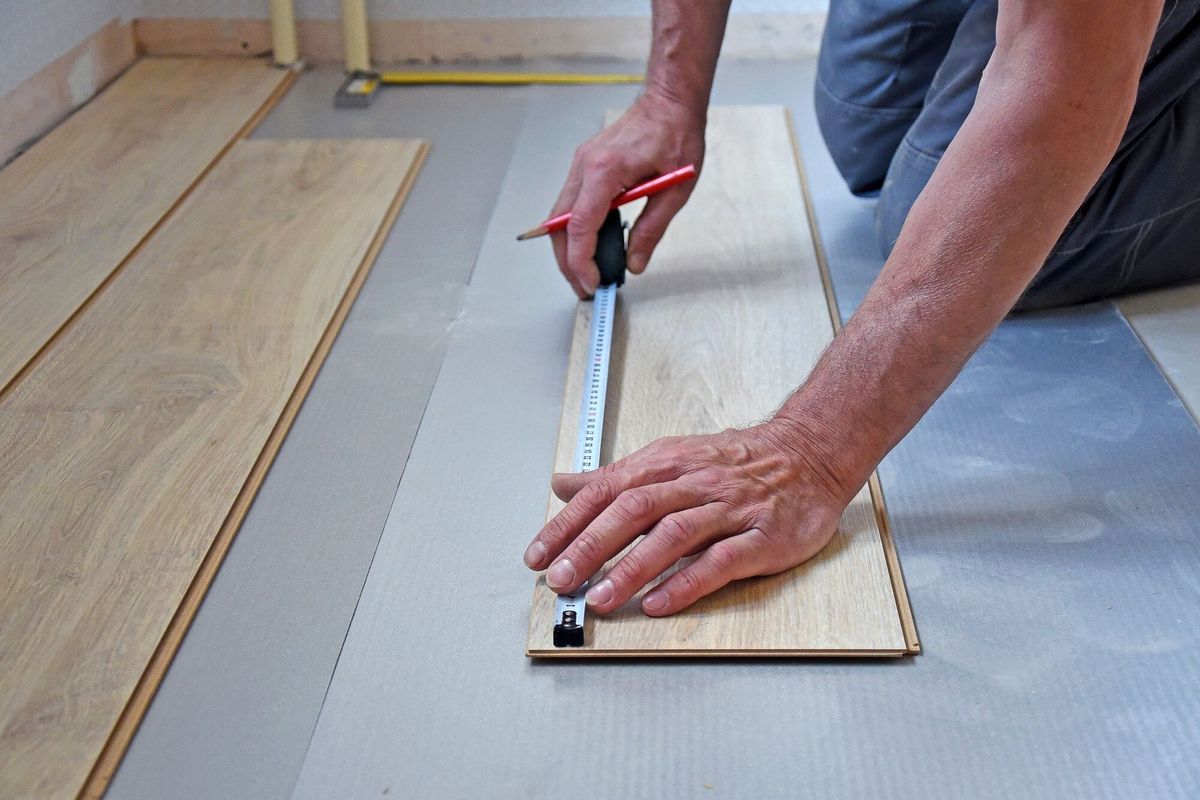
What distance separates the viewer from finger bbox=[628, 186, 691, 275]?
87.3 inches

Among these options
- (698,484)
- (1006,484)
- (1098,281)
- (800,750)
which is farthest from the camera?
(1098,281)

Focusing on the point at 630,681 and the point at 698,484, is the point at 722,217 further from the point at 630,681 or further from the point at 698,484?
the point at 630,681

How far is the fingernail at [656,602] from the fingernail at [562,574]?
0.11m

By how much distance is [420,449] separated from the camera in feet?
6.33

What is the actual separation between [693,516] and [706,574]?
0.08 metres

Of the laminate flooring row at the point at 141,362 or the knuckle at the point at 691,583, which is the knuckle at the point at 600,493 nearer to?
the knuckle at the point at 691,583

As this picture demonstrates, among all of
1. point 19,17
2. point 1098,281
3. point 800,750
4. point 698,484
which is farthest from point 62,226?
point 1098,281

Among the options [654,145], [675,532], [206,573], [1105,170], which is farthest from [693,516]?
[1105,170]

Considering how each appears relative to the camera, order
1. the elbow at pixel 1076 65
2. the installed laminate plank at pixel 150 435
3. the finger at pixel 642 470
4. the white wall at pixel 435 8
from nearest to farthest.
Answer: the elbow at pixel 1076 65 → the installed laminate plank at pixel 150 435 → the finger at pixel 642 470 → the white wall at pixel 435 8

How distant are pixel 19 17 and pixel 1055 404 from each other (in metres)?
2.70

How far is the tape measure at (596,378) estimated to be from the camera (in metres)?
1.51

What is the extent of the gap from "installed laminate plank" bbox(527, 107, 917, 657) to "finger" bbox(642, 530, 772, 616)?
0.03 metres

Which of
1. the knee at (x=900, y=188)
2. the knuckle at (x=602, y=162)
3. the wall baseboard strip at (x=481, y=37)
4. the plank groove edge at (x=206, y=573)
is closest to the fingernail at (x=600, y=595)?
the plank groove edge at (x=206, y=573)

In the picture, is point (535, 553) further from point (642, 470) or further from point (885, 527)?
point (885, 527)
